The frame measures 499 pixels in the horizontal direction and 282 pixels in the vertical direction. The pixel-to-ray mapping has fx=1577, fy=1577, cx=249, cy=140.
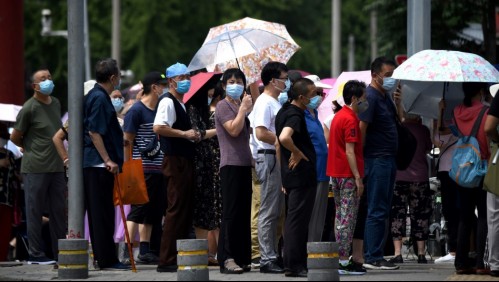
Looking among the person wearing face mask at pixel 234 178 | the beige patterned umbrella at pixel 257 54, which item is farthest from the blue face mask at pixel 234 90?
the beige patterned umbrella at pixel 257 54

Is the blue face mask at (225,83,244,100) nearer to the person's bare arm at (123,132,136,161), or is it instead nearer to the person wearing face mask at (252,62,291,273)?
the person wearing face mask at (252,62,291,273)

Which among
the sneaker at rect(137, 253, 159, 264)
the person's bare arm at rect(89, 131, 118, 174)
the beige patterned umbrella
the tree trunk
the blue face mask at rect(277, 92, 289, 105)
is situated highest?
the tree trunk

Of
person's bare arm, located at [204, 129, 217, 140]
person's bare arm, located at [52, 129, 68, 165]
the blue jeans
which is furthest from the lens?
person's bare arm, located at [52, 129, 68, 165]

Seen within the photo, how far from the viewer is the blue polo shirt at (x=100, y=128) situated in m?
16.0

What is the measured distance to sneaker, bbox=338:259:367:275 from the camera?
1576 centimetres

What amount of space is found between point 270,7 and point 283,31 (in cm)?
4222

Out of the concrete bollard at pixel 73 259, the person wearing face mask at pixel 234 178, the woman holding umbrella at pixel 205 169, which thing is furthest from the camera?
the woman holding umbrella at pixel 205 169

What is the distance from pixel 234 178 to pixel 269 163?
0.54 m

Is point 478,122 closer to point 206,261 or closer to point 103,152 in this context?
point 206,261

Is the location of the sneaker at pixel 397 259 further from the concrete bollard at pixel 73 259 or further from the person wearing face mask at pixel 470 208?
the concrete bollard at pixel 73 259

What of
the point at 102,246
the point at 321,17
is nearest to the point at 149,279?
the point at 102,246

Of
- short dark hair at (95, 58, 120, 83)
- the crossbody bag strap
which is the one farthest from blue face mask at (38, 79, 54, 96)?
the crossbody bag strap

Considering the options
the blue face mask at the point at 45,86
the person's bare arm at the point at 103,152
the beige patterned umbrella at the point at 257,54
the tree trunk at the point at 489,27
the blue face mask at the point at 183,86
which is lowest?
the person's bare arm at the point at 103,152

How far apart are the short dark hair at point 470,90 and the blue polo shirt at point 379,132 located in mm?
1054
